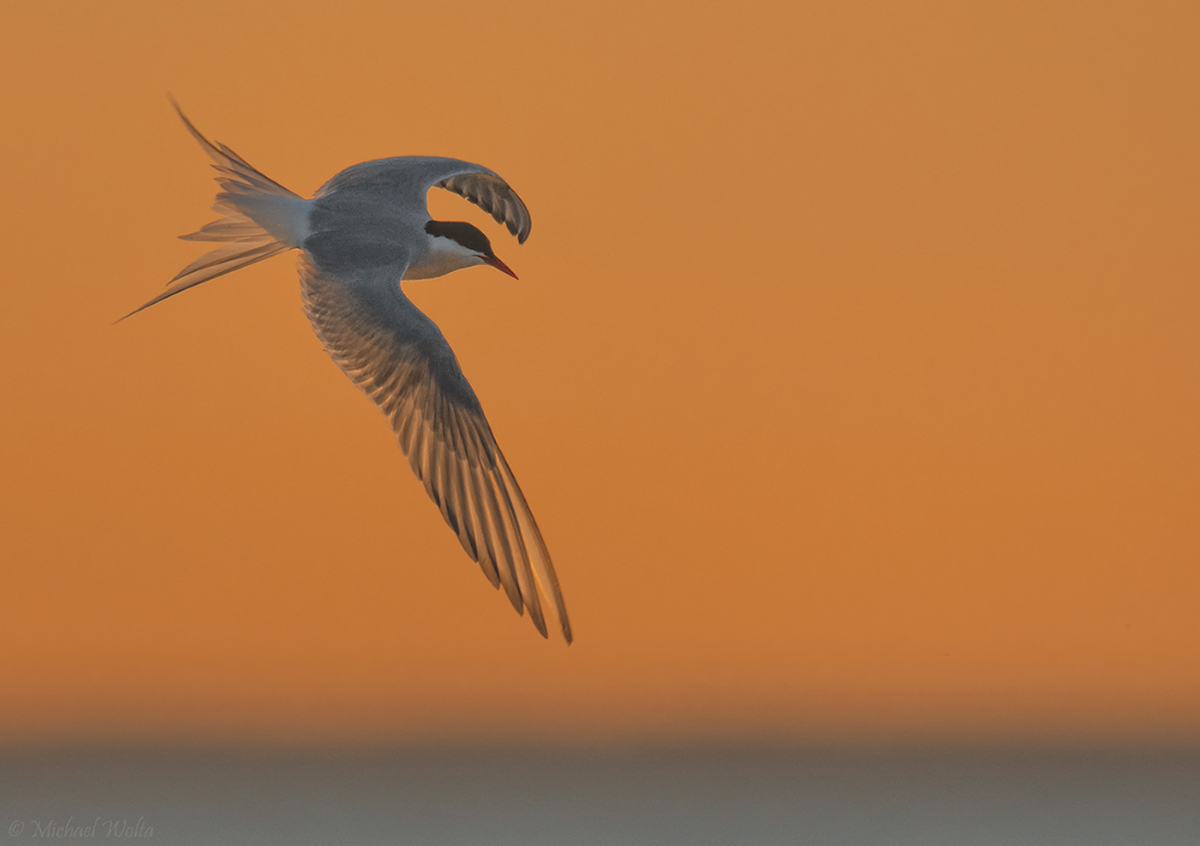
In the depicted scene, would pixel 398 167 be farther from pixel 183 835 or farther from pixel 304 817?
pixel 304 817

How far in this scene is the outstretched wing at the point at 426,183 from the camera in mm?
4871

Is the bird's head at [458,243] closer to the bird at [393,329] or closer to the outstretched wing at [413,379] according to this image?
the bird at [393,329]

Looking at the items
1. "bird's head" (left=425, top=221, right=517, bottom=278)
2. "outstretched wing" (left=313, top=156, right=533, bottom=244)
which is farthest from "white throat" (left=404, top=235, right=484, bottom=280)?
"outstretched wing" (left=313, top=156, right=533, bottom=244)

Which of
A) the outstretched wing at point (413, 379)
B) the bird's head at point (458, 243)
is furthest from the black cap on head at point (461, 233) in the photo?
the outstretched wing at point (413, 379)

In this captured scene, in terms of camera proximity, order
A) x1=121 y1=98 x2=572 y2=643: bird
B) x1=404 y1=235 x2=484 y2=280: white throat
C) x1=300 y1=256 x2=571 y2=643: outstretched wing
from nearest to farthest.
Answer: x1=121 y1=98 x2=572 y2=643: bird < x1=300 y1=256 x2=571 y2=643: outstretched wing < x1=404 y1=235 x2=484 y2=280: white throat

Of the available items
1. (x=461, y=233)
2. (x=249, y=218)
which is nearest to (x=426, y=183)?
(x=461, y=233)

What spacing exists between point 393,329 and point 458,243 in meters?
0.58

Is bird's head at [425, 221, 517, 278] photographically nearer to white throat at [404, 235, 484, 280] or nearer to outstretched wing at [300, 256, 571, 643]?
white throat at [404, 235, 484, 280]

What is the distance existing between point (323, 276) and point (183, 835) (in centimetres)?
1005

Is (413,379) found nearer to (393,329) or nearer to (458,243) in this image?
(393,329)

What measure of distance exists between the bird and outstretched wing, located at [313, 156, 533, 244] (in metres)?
0.07

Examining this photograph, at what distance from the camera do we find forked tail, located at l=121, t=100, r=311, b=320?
4.55 m

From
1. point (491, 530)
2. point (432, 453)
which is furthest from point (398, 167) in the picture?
point (491, 530)

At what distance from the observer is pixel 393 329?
4.42 metres
